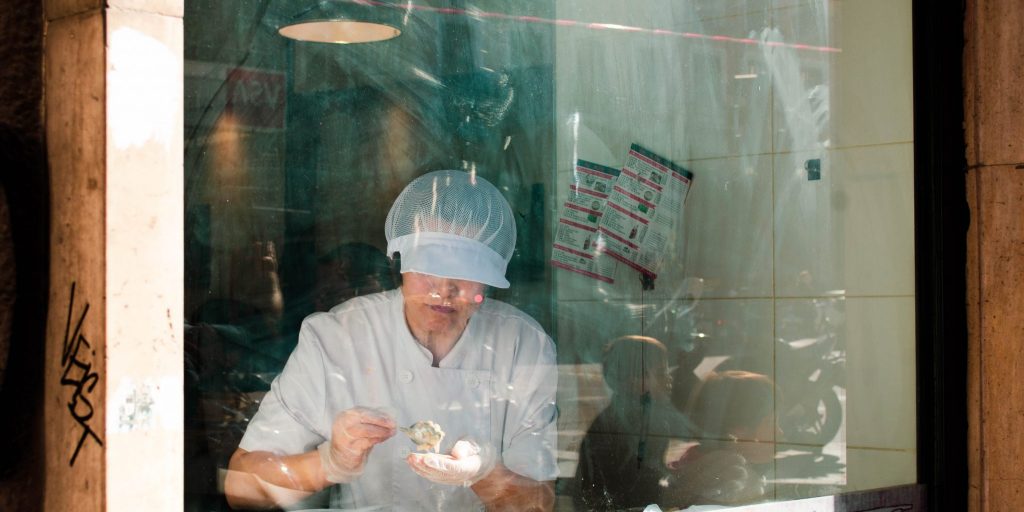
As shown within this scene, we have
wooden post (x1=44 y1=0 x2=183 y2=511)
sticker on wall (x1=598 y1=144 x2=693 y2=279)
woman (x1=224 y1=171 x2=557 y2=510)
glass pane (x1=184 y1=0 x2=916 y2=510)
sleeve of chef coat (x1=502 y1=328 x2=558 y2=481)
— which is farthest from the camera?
sticker on wall (x1=598 y1=144 x2=693 y2=279)

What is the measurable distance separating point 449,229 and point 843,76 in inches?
51.8

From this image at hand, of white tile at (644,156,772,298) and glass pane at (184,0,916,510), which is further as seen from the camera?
white tile at (644,156,772,298)

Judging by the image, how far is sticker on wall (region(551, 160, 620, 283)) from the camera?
3.30 metres

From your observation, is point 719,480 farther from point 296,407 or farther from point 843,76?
point 296,407

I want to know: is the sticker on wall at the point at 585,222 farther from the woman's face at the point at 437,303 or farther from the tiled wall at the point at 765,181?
the woman's face at the point at 437,303

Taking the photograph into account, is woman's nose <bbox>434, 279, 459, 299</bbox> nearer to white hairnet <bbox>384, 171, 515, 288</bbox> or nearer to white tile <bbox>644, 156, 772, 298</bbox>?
white hairnet <bbox>384, 171, 515, 288</bbox>

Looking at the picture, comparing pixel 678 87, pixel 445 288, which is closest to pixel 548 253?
pixel 445 288

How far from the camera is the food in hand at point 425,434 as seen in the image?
8.83 feet

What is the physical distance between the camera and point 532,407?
3.00 metres

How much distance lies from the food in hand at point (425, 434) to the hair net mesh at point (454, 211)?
17.4 inches

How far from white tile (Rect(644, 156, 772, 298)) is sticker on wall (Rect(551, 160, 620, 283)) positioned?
24cm

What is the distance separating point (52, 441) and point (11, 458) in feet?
0.22

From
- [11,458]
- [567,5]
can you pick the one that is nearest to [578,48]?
[567,5]

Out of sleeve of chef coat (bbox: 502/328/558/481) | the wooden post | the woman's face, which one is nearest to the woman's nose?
the woman's face
